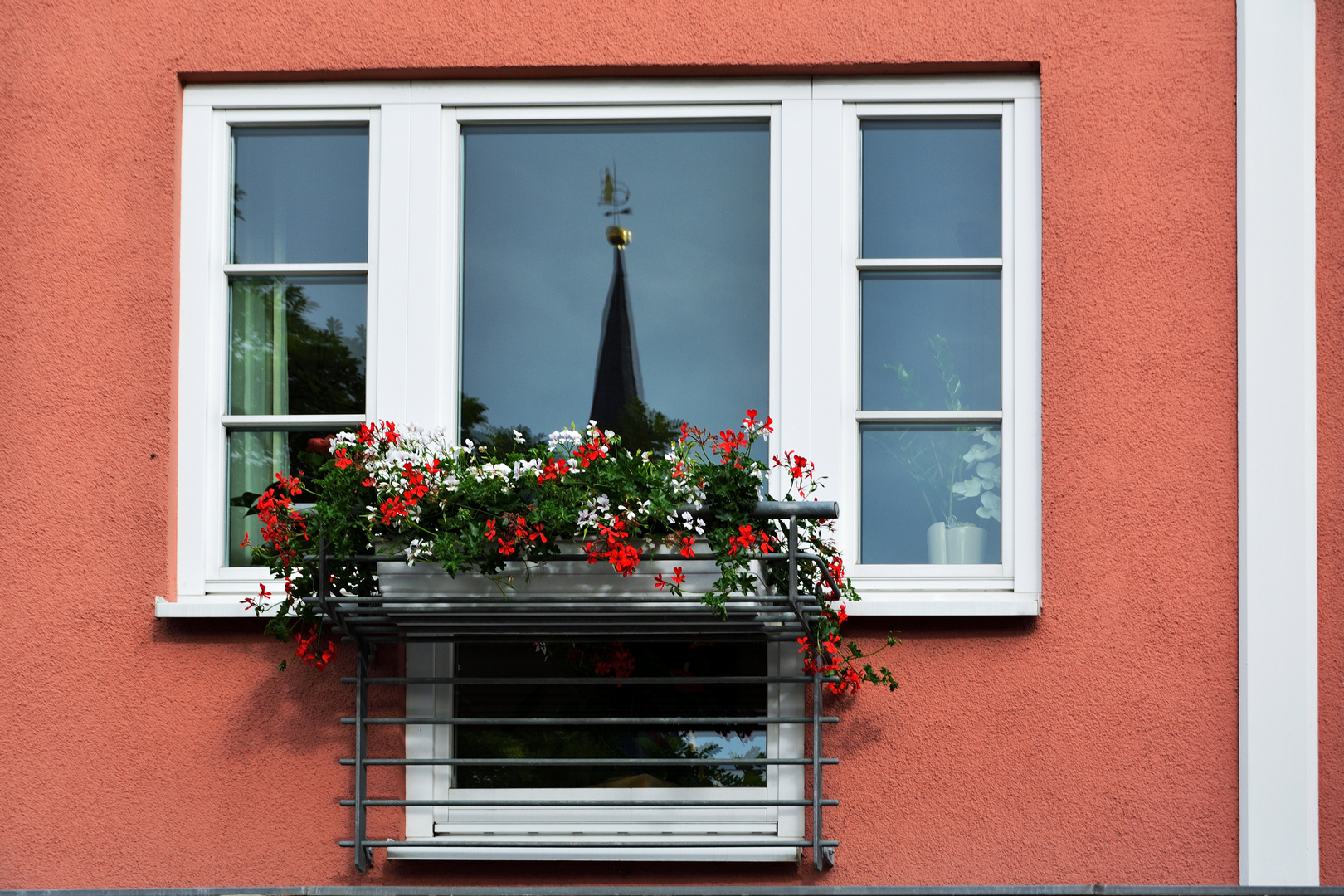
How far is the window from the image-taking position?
9.53 feet

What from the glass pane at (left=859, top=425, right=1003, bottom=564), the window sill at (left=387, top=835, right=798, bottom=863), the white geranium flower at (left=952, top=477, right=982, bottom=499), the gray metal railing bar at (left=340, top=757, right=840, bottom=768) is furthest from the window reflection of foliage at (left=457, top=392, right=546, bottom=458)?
the white geranium flower at (left=952, top=477, right=982, bottom=499)

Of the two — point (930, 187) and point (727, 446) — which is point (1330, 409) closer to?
point (930, 187)

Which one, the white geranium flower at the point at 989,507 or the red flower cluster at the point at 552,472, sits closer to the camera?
the red flower cluster at the point at 552,472

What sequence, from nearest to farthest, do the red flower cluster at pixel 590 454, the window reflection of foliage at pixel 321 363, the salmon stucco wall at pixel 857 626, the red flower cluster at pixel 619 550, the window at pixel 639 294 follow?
the red flower cluster at pixel 619 550
the red flower cluster at pixel 590 454
the salmon stucco wall at pixel 857 626
the window at pixel 639 294
the window reflection of foliage at pixel 321 363

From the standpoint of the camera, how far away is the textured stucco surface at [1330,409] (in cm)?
275

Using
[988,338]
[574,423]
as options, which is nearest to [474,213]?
[574,423]

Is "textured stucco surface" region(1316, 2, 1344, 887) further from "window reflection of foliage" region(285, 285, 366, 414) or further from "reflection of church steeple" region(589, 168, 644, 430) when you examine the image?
"window reflection of foliage" region(285, 285, 366, 414)

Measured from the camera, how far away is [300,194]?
10.1 ft

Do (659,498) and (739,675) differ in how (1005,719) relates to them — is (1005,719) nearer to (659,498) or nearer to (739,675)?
(739,675)

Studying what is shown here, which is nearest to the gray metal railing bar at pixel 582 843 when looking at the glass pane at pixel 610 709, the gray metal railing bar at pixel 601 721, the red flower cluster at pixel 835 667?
the glass pane at pixel 610 709

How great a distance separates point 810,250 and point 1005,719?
139 centimetres

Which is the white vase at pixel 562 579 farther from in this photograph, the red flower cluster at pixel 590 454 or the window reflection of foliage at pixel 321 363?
the window reflection of foliage at pixel 321 363

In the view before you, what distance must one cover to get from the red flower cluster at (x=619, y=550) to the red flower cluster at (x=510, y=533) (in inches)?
5.3

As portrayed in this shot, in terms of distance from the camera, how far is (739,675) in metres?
2.87
